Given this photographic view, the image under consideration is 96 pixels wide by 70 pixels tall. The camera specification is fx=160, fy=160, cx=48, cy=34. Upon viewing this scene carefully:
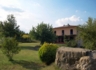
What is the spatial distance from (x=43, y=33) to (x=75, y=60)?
2925 centimetres

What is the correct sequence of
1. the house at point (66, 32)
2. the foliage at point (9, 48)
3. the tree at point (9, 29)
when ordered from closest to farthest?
the foliage at point (9, 48), the tree at point (9, 29), the house at point (66, 32)

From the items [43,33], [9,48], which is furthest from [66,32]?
[9,48]

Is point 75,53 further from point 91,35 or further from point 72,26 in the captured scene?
point 72,26

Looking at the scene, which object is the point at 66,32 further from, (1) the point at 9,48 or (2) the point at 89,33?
(1) the point at 9,48

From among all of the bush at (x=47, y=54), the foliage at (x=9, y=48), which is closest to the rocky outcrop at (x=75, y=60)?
the bush at (x=47, y=54)

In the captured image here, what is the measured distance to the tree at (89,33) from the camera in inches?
872

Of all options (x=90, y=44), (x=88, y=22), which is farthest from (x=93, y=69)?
(x=88, y=22)

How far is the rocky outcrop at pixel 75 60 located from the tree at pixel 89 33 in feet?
37.8

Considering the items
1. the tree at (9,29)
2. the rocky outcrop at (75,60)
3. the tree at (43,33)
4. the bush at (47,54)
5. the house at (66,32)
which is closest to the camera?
the rocky outcrop at (75,60)

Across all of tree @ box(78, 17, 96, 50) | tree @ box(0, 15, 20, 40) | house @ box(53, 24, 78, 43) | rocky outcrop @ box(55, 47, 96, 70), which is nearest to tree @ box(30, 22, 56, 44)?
tree @ box(0, 15, 20, 40)

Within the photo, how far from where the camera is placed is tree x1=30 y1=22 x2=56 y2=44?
128 feet

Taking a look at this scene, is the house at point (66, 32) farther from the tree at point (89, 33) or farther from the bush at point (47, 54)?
the bush at point (47, 54)

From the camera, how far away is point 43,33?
3956 cm

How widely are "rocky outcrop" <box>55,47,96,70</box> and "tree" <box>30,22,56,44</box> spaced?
27.7 meters
